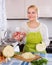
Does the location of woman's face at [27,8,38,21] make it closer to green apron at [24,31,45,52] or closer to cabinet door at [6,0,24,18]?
green apron at [24,31,45,52]

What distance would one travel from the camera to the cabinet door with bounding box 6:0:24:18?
3.16 meters

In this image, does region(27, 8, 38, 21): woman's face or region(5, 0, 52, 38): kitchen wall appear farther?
region(5, 0, 52, 38): kitchen wall

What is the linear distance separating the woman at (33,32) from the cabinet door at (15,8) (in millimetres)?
1192

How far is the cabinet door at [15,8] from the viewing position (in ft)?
10.4

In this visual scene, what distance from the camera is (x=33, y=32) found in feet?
6.51

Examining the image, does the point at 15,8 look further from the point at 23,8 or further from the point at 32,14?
the point at 32,14

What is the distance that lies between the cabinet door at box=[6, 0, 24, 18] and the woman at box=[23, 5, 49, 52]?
3.91ft

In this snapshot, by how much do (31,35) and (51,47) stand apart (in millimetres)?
1185

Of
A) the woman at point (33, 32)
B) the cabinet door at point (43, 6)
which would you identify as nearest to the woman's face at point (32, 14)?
the woman at point (33, 32)

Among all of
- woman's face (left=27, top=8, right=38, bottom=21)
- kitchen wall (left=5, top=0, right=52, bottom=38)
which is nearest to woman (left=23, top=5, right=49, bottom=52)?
woman's face (left=27, top=8, right=38, bottom=21)

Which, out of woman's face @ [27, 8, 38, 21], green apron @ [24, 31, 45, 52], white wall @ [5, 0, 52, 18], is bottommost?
green apron @ [24, 31, 45, 52]

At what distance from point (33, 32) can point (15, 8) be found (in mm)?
1279

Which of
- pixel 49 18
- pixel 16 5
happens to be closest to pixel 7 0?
pixel 16 5

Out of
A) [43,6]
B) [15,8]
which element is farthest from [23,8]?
[43,6]
